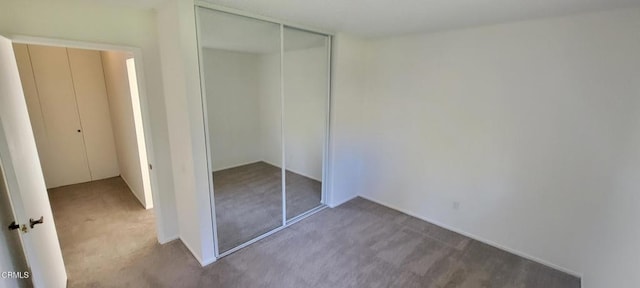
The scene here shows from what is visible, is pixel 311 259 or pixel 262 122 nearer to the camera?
pixel 311 259

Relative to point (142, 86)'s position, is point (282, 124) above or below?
below

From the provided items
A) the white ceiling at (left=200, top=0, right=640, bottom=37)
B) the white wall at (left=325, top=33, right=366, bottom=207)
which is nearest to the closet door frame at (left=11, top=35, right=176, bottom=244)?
the white ceiling at (left=200, top=0, right=640, bottom=37)

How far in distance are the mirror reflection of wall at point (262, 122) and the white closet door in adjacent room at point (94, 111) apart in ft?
7.05

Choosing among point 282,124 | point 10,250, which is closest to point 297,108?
point 282,124

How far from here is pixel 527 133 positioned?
2.70m

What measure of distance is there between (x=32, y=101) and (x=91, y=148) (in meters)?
1.07

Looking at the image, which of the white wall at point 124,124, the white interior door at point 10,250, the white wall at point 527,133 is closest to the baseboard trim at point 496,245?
the white wall at point 527,133

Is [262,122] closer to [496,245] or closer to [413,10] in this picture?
[413,10]

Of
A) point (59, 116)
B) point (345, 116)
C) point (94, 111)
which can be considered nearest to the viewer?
point (345, 116)

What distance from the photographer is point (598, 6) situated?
82.7 inches

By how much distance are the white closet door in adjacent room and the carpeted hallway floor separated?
156 cm

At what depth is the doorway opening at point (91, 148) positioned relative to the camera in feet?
10.2

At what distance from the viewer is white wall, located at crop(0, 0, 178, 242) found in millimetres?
2008

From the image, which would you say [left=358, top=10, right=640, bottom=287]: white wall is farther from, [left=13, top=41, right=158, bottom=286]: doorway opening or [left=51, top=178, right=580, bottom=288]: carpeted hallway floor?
[left=13, top=41, right=158, bottom=286]: doorway opening
